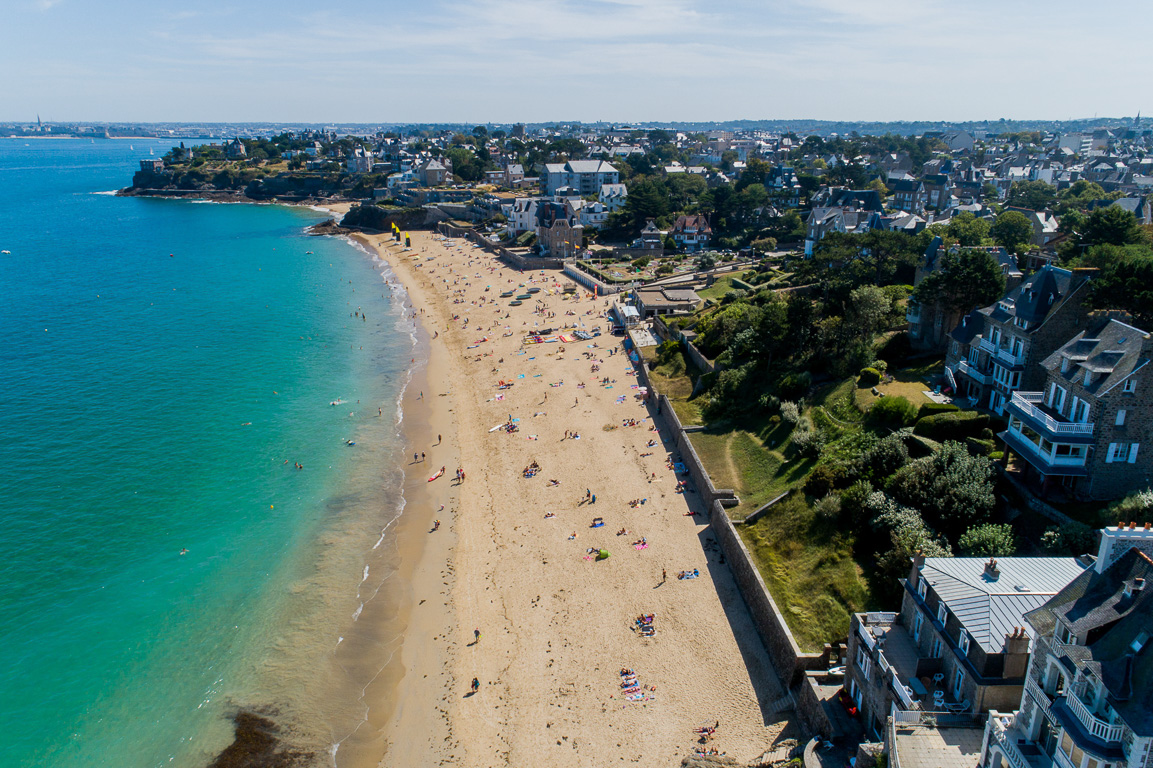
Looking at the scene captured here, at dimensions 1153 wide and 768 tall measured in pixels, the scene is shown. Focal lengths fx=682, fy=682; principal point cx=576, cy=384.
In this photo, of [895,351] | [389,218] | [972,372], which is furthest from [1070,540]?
[389,218]

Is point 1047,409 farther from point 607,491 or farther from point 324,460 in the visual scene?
point 324,460

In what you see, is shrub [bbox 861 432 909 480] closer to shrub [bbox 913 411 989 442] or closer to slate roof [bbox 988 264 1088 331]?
Answer: shrub [bbox 913 411 989 442]

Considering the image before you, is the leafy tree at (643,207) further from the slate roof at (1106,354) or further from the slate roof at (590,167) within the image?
the slate roof at (1106,354)

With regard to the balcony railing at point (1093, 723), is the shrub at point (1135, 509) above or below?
below

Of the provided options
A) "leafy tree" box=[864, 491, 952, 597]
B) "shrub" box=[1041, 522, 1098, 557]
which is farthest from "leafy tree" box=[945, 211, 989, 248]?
"shrub" box=[1041, 522, 1098, 557]

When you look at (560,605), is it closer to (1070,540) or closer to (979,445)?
(979,445)

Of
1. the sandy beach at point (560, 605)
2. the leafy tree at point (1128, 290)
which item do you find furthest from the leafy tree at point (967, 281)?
the sandy beach at point (560, 605)
